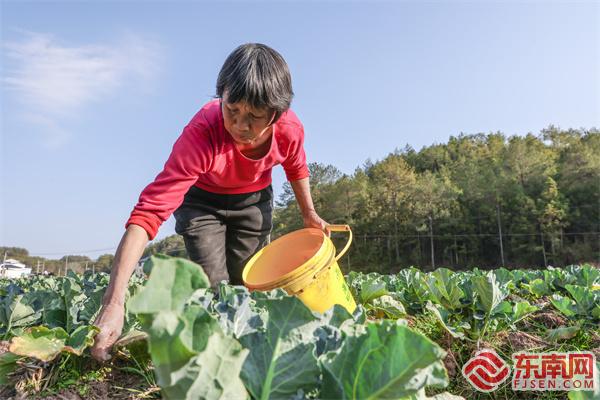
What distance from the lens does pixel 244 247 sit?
12.7ft

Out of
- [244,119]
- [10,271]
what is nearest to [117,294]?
[244,119]

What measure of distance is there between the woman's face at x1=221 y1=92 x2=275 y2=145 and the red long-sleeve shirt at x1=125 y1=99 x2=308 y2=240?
230 millimetres

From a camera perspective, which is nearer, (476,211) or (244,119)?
(244,119)

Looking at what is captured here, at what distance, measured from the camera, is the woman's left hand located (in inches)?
127

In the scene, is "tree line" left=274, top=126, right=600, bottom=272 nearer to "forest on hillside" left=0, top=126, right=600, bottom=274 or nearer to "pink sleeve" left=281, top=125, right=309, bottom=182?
"forest on hillside" left=0, top=126, right=600, bottom=274

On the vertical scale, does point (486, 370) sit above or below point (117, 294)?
below

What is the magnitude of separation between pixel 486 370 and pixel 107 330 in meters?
1.82

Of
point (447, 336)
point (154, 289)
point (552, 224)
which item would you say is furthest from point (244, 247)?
point (552, 224)

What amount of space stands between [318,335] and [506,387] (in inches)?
60.9

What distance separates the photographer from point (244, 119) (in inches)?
96.0

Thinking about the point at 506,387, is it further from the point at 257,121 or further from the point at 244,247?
the point at 244,247

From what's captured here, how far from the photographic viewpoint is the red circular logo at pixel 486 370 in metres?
2.22

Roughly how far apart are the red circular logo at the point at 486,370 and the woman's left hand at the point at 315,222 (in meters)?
1.26

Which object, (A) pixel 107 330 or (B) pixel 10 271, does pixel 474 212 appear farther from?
(A) pixel 107 330
